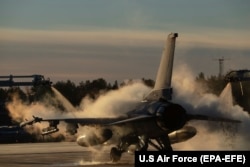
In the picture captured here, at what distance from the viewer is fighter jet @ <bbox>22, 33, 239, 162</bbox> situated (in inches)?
1876

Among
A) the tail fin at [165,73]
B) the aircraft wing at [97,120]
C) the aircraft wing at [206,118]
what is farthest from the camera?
the tail fin at [165,73]

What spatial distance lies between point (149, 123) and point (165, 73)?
4139mm

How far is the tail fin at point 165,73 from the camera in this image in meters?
50.5

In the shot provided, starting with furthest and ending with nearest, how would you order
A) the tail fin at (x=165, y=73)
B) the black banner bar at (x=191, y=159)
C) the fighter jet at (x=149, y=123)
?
the tail fin at (x=165, y=73)
the fighter jet at (x=149, y=123)
the black banner bar at (x=191, y=159)

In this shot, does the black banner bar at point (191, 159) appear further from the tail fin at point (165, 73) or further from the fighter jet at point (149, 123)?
the tail fin at point (165, 73)

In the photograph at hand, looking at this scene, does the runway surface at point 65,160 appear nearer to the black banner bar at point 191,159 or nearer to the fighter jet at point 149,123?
the fighter jet at point 149,123

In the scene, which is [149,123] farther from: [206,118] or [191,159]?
[191,159]

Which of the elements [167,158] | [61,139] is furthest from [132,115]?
[61,139]

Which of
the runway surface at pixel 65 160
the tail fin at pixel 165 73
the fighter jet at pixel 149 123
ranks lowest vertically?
the runway surface at pixel 65 160

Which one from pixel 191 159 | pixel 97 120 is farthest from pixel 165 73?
pixel 191 159

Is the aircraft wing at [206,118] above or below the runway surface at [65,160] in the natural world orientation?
above

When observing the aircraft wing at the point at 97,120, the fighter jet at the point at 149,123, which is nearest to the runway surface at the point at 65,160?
the fighter jet at the point at 149,123

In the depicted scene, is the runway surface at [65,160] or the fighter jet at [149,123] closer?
the fighter jet at [149,123]

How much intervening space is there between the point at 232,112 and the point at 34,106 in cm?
1849
